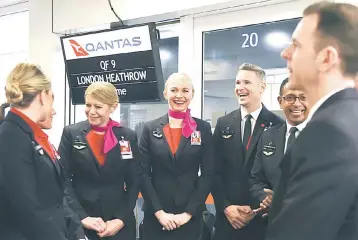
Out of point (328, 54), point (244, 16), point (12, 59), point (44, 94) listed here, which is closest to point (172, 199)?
point (44, 94)

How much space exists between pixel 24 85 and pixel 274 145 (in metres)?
1.33

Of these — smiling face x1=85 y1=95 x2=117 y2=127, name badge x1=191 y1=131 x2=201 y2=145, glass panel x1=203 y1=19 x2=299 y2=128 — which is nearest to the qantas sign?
glass panel x1=203 y1=19 x2=299 y2=128

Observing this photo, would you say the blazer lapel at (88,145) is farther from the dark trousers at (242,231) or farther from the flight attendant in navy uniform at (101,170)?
the dark trousers at (242,231)

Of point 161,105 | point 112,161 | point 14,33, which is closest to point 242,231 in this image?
point 112,161

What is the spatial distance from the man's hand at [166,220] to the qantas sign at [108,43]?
61.3 inches

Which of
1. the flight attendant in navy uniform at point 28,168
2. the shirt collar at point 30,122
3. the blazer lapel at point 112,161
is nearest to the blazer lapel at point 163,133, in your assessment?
the blazer lapel at point 112,161

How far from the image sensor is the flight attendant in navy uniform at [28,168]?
1.71 meters

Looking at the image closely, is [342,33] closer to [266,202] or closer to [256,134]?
[266,202]

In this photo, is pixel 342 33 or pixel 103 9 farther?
pixel 103 9

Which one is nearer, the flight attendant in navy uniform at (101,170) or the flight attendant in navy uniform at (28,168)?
the flight attendant in navy uniform at (28,168)

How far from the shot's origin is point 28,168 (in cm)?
174

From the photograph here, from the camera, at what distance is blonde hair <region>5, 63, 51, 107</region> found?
184 centimetres

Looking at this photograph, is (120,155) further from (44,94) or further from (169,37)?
(169,37)

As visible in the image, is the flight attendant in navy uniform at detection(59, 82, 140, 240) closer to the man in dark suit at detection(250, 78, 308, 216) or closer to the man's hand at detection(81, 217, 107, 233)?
the man's hand at detection(81, 217, 107, 233)
